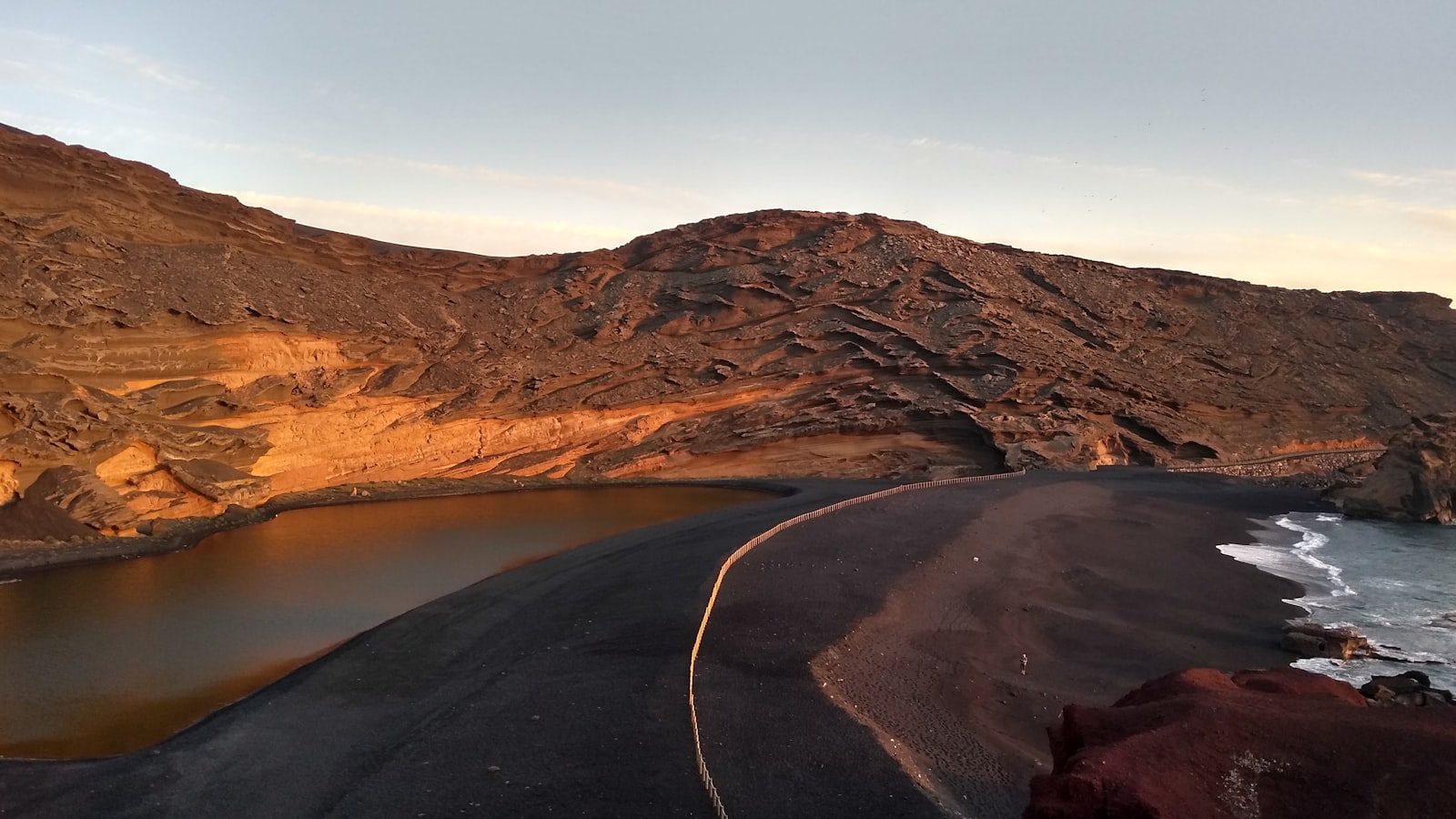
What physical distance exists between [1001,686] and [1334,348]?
4631 cm

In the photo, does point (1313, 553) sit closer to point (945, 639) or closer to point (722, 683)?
point (945, 639)

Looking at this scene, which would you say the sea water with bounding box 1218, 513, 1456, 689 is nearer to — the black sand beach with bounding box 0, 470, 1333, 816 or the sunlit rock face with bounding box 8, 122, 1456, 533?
the black sand beach with bounding box 0, 470, 1333, 816

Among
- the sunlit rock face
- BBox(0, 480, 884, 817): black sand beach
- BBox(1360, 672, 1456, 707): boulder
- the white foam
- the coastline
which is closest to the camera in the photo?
BBox(0, 480, 884, 817): black sand beach

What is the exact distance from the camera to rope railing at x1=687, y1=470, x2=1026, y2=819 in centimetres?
908

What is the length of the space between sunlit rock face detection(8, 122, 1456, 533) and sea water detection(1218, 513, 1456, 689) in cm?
1114

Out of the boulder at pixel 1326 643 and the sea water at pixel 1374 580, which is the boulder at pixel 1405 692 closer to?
the sea water at pixel 1374 580

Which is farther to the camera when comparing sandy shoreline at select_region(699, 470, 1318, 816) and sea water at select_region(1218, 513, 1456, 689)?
sea water at select_region(1218, 513, 1456, 689)

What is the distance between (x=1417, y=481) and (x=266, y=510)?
3776 centimetres

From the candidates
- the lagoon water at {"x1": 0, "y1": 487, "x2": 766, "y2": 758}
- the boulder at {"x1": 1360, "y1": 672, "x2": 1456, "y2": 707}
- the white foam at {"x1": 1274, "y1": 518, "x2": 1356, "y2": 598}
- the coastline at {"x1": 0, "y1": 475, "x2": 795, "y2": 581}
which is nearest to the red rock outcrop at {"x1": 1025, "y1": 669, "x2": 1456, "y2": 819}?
the boulder at {"x1": 1360, "y1": 672, "x2": 1456, "y2": 707}

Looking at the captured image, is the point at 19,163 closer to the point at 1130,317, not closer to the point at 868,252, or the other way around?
the point at 868,252

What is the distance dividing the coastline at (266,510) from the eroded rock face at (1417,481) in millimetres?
20293

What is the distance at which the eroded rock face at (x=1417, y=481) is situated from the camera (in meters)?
30.0

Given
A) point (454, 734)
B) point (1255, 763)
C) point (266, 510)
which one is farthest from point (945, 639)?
point (266, 510)

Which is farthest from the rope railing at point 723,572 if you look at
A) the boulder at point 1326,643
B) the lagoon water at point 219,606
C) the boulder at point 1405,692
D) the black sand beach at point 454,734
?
the boulder at point 1326,643
